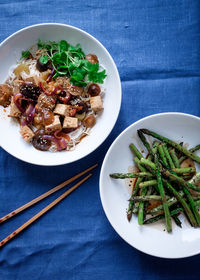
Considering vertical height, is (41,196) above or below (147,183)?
below

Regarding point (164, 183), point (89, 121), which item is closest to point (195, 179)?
point (164, 183)

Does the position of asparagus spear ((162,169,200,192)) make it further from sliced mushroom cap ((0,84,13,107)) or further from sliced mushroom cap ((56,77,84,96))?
sliced mushroom cap ((0,84,13,107))

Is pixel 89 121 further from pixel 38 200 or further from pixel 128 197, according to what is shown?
pixel 38 200

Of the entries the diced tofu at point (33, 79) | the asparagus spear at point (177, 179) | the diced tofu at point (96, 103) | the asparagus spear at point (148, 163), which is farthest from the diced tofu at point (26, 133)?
the asparagus spear at point (177, 179)

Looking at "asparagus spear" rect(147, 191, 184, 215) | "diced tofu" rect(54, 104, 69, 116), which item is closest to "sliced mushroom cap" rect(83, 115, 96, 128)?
"diced tofu" rect(54, 104, 69, 116)

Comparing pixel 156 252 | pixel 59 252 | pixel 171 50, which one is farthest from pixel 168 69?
pixel 59 252
